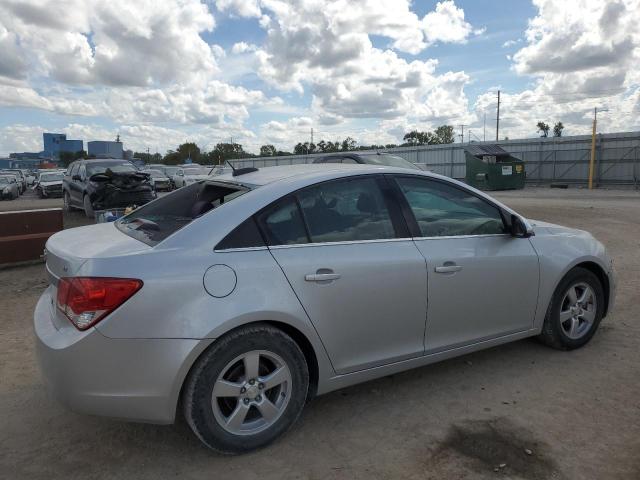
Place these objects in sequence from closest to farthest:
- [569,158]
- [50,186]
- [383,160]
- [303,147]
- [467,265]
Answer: [467,265] → [383,160] → [50,186] → [569,158] → [303,147]

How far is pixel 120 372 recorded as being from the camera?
2684 millimetres

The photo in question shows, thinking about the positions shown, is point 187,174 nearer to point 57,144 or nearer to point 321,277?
point 321,277

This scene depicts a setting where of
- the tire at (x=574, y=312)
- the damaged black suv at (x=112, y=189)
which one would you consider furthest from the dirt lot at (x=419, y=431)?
the damaged black suv at (x=112, y=189)

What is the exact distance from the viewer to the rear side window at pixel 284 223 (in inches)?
122

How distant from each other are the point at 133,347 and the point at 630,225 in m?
12.0

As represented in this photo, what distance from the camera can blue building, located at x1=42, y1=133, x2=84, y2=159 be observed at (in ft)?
401

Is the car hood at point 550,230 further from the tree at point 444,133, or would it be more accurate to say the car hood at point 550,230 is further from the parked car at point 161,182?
the tree at point 444,133

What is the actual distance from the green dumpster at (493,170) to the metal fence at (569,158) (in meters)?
2.10

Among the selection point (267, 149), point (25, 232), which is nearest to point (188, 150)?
point (267, 149)

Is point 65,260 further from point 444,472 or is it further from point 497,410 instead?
point 497,410

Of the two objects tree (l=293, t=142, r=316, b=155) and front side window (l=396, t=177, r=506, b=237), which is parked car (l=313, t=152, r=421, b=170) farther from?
tree (l=293, t=142, r=316, b=155)

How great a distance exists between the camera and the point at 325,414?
11.3 ft

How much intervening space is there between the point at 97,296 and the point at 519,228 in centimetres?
292

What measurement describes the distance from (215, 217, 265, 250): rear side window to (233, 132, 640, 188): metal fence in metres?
25.0
